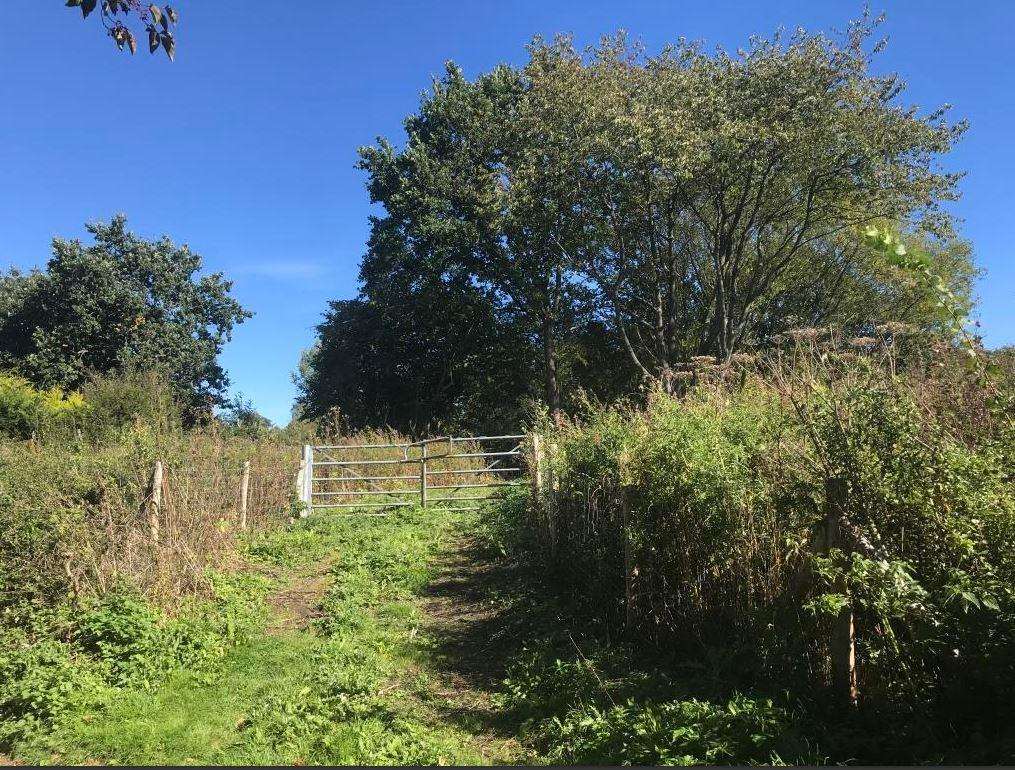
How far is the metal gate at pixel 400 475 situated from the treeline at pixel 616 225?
302cm

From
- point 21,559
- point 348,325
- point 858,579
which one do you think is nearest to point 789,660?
point 858,579

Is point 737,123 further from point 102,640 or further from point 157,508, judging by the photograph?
point 102,640

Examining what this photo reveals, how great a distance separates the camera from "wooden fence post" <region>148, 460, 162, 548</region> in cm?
664

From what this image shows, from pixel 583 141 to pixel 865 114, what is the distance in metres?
7.62

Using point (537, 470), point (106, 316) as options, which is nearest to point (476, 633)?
point (537, 470)

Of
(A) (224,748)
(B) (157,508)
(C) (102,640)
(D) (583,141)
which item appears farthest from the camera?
(D) (583,141)

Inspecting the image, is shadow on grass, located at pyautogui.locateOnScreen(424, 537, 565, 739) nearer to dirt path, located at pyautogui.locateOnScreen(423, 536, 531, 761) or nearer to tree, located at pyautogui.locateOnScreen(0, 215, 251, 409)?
dirt path, located at pyautogui.locateOnScreen(423, 536, 531, 761)

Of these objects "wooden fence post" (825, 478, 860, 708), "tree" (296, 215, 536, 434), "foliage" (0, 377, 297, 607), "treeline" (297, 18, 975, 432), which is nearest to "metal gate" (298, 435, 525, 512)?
"treeline" (297, 18, 975, 432)

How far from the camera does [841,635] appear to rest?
3.55 m

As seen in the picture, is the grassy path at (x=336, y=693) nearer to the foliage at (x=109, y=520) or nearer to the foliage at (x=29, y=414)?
the foliage at (x=109, y=520)

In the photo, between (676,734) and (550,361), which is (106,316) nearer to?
(550,361)

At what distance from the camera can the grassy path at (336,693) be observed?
13.5 feet

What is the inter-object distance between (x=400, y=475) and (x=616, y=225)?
450 inches

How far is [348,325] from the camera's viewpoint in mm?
29047
